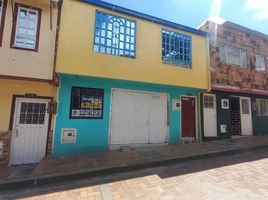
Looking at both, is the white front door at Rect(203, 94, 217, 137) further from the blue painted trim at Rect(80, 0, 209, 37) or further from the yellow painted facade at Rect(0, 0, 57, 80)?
the yellow painted facade at Rect(0, 0, 57, 80)

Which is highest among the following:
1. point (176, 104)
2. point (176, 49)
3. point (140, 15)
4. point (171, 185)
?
point (140, 15)

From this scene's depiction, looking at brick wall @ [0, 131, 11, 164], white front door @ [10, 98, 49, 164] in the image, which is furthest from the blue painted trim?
brick wall @ [0, 131, 11, 164]

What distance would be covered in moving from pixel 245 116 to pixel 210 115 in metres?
2.94

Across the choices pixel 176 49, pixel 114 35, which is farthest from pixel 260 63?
pixel 114 35

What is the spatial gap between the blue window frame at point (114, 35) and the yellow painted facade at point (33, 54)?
163cm

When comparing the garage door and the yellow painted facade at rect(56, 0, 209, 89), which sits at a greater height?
the yellow painted facade at rect(56, 0, 209, 89)

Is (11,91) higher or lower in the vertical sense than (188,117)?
higher

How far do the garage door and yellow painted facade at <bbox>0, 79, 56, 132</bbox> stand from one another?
9.12 feet

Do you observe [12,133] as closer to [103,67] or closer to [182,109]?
[103,67]

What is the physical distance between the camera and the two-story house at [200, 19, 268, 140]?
9.72 metres

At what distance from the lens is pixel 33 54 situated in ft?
20.1

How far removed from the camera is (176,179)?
4770mm

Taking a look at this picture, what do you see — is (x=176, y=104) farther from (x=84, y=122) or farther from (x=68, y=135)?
(x=68, y=135)

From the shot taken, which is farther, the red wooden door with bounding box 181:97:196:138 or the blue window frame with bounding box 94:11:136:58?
the red wooden door with bounding box 181:97:196:138
